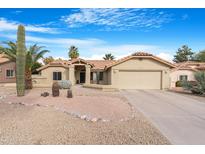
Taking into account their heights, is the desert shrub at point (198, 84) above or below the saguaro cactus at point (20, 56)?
below

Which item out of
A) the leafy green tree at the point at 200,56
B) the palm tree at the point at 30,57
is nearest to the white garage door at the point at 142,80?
the palm tree at the point at 30,57

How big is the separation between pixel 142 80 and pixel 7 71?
22.6 meters

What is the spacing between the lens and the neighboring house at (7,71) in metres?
32.8

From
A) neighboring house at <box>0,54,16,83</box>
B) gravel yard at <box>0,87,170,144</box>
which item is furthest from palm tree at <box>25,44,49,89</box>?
gravel yard at <box>0,87,170,144</box>

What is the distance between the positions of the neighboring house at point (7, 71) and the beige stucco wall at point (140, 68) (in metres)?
19.2

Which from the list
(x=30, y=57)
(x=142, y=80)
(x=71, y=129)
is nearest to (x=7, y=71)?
(x=30, y=57)

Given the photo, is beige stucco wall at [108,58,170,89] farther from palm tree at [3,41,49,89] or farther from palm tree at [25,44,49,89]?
palm tree at [3,41,49,89]

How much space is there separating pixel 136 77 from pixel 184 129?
1651 centimetres

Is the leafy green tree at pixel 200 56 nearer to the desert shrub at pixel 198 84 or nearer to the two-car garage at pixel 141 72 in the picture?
the two-car garage at pixel 141 72

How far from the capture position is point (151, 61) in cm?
2416

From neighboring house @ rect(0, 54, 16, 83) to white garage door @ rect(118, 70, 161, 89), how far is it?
19995mm

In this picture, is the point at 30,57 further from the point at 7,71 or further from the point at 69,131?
the point at 69,131

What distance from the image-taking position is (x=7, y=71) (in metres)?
33.7
